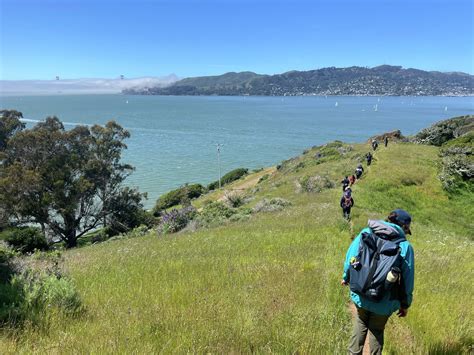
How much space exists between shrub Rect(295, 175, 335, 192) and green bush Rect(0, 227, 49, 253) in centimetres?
1910

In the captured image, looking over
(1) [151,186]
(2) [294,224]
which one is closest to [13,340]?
(2) [294,224]

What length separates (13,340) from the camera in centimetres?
438

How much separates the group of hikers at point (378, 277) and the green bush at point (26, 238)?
89.1 ft

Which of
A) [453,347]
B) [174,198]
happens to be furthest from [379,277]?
[174,198]

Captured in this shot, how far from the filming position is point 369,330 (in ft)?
15.1

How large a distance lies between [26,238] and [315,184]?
68.1 feet

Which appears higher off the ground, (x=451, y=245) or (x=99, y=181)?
(x=451, y=245)

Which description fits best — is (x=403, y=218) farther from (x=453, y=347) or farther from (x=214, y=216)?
(x=214, y=216)

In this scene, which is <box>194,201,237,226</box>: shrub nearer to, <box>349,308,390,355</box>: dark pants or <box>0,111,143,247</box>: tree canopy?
<box>349,308,390,355</box>: dark pants

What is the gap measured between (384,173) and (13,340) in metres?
26.0

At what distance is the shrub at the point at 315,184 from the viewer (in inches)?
1066

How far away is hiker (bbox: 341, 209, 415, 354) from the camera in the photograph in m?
4.17

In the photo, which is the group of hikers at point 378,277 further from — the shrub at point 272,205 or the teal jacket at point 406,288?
the shrub at point 272,205

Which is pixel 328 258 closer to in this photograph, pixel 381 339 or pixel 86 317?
pixel 381 339
